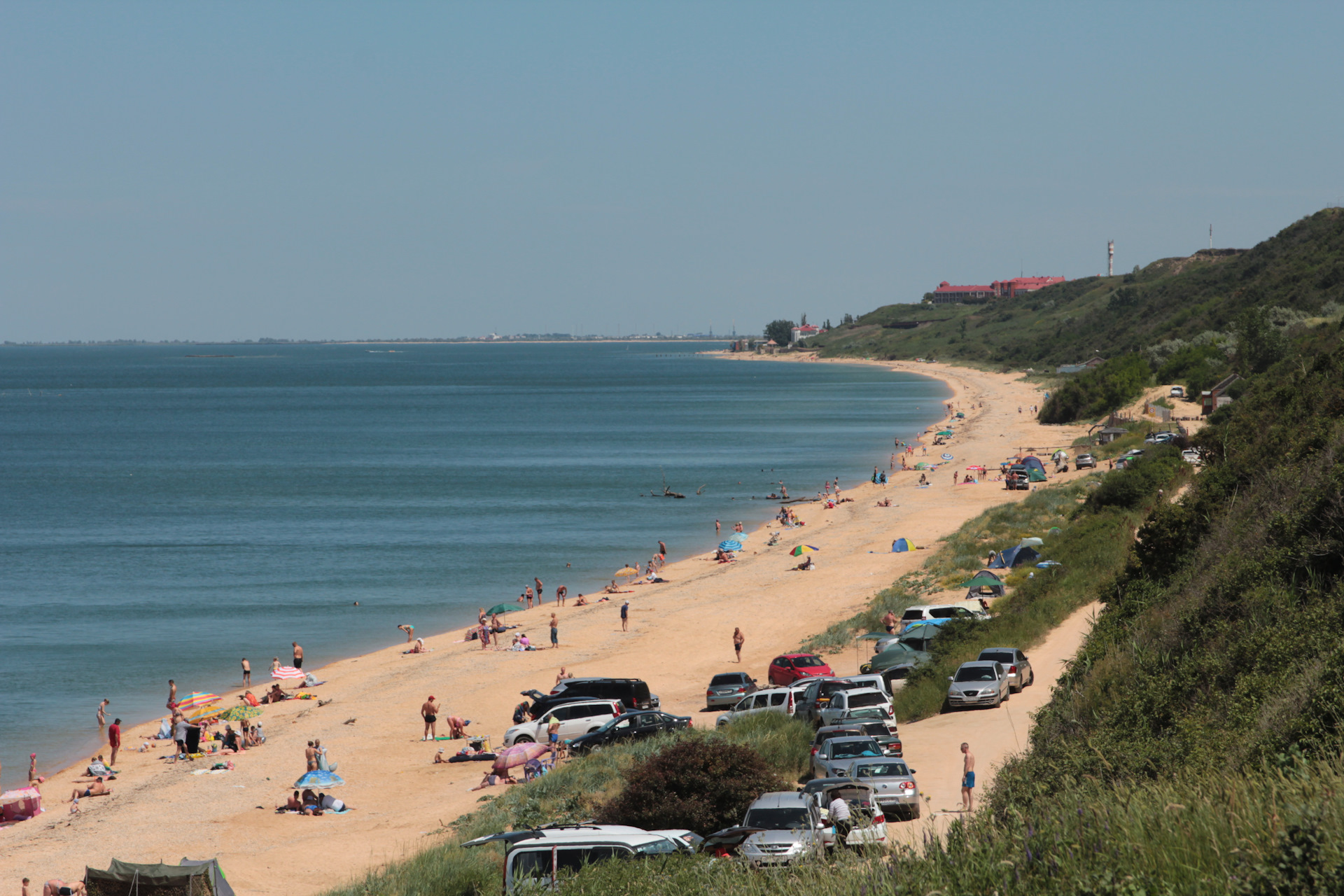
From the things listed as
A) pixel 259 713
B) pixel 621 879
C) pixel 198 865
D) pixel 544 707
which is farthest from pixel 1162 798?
pixel 259 713

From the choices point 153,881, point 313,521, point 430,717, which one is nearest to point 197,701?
point 430,717

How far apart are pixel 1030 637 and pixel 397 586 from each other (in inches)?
1101

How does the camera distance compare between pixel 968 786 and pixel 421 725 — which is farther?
pixel 421 725

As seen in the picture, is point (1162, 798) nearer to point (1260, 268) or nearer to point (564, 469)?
point (564, 469)

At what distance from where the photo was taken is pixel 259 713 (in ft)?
94.7

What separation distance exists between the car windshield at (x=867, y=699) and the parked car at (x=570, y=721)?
617 cm

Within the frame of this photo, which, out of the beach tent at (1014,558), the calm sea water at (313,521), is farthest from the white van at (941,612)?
the calm sea water at (313,521)

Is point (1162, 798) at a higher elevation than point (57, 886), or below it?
higher

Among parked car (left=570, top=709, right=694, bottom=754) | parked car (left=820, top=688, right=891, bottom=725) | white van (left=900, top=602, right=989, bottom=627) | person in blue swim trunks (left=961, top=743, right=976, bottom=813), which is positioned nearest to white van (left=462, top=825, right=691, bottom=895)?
person in blue swim trunks (left=961, top=743, right=976, bottom=813)

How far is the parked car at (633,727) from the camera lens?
814 inches

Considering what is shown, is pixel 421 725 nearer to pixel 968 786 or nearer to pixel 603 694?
pixel 603 694

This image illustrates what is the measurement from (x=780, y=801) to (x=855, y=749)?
341cm

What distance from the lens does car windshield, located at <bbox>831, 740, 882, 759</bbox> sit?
15461 mm

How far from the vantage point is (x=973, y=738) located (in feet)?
58.2
